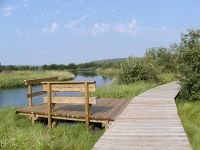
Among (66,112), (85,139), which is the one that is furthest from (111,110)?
(85,139)

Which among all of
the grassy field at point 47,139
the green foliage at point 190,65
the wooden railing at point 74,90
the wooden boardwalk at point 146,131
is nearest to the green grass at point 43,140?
the grassy field at point 47,139

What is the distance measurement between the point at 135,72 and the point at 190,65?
8306 millimetres

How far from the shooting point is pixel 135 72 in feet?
71.5

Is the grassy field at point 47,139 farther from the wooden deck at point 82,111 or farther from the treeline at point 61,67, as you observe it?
the treeline at point 61,67

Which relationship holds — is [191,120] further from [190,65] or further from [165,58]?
[165,58]

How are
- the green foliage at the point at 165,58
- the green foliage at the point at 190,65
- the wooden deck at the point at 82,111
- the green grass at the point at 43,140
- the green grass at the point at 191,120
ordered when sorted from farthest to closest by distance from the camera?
the green foliage at the point at 165,58 → the green foliage at the point at 190,65 → the wooden deck at the point at 82,111 → the green grass at the point at 191,120 → the green grass at the point at 43,140

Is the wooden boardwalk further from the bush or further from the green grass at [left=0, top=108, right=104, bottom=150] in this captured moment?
the bush

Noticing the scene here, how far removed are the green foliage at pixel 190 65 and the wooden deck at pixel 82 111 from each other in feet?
9.76

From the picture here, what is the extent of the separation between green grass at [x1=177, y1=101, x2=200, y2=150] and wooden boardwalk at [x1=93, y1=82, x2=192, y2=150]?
243 mm

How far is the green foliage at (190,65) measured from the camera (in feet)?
44.2

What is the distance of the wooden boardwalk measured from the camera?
20.8 feet

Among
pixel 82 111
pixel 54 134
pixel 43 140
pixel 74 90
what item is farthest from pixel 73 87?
pixel 43 140

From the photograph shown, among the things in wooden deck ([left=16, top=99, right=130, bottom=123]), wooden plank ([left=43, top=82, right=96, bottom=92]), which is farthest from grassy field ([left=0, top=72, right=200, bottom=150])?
wooden plank ([left=43, top=82, right=96, bottom=92])

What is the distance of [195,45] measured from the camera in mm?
13664
